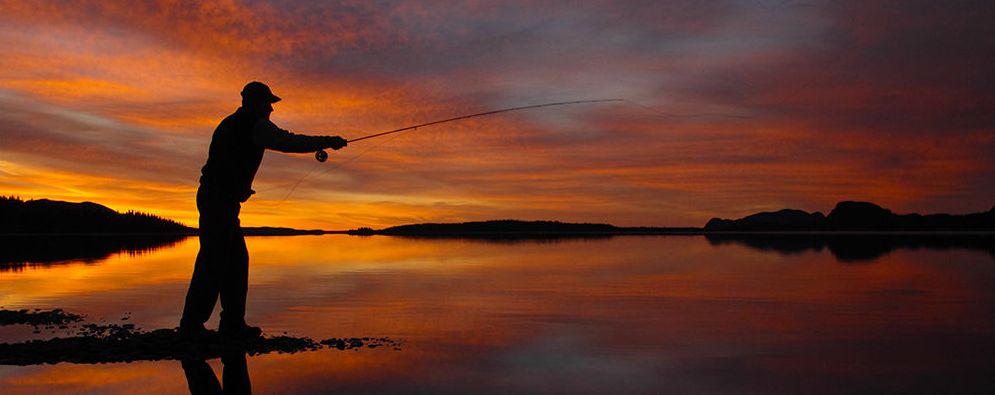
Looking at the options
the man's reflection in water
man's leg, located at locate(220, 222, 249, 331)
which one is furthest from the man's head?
the man's reflection in water

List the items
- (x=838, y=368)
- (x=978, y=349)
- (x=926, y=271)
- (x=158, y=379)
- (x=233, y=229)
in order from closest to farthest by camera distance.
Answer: (x=158, y=379) < (x=838, y=368) < (x=978, y=349) < (x=233, y=229) < (x=926, y=271)

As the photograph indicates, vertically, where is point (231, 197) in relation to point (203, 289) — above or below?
above

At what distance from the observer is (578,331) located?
938 cm

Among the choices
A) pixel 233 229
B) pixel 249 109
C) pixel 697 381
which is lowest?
pixel 697 381

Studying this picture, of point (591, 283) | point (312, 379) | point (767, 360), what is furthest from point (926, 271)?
point (312, 379)

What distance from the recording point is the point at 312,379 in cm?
646

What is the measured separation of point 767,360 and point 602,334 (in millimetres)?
2141

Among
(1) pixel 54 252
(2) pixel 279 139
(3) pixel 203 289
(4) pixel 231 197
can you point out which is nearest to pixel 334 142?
(2) pixel 279 139

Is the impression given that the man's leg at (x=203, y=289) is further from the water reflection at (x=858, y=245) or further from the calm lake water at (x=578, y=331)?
the water reflection at (x=858, y=245)

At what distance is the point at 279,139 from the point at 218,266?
1492 mm

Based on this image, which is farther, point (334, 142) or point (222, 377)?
point (334, 142)

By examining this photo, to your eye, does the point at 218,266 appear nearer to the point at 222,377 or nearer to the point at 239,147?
the point at 239,147

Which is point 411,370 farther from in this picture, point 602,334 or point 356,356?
point 602,334

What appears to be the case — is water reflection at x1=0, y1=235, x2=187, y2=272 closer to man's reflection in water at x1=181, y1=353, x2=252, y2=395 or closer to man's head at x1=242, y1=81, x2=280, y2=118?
man's head at x1=242, y1=81, x2=280, y2=118
